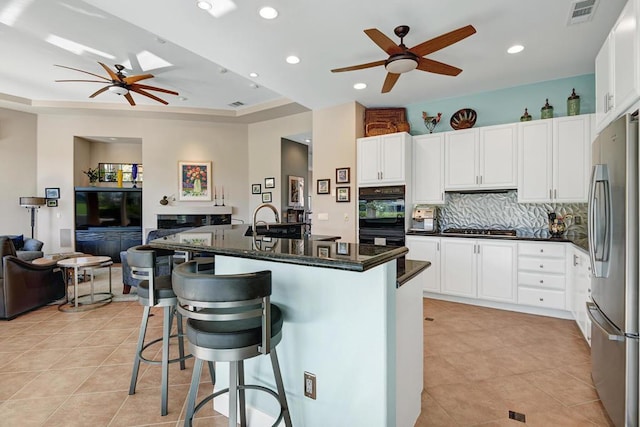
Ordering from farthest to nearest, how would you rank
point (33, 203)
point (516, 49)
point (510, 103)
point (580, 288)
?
point (33, 203), point (510, 103), point (516, 49), point (580, 288)

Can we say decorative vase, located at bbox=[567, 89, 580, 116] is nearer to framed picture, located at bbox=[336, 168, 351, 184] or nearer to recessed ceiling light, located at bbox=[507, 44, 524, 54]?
recessed ceiling light, located at bbox=[507, 44, 524, 54]

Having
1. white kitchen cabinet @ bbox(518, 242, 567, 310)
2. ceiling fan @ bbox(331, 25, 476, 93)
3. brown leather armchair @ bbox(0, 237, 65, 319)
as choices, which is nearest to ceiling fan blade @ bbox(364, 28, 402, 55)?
ceiling fan @ bbox(331, 25, 476, 93)

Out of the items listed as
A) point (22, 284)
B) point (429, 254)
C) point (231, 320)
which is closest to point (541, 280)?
point (429, 254)

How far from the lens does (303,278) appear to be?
5.14ft

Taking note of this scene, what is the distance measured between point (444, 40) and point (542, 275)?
112 inches

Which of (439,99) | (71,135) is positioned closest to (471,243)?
(439,99)

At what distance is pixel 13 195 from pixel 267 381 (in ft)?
25.8

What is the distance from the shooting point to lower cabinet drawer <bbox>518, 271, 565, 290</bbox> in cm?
348

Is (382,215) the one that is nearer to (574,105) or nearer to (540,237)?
(540,237)

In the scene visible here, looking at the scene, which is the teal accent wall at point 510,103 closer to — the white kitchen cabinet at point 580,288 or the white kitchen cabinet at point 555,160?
the white kitchen cabinet at point 555,160

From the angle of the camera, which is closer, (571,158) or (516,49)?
(516,49)

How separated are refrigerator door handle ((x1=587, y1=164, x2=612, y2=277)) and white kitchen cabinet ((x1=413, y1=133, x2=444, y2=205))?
8.27ft

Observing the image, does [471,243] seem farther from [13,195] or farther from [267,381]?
[13,195]

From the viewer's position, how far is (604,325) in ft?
5.76
